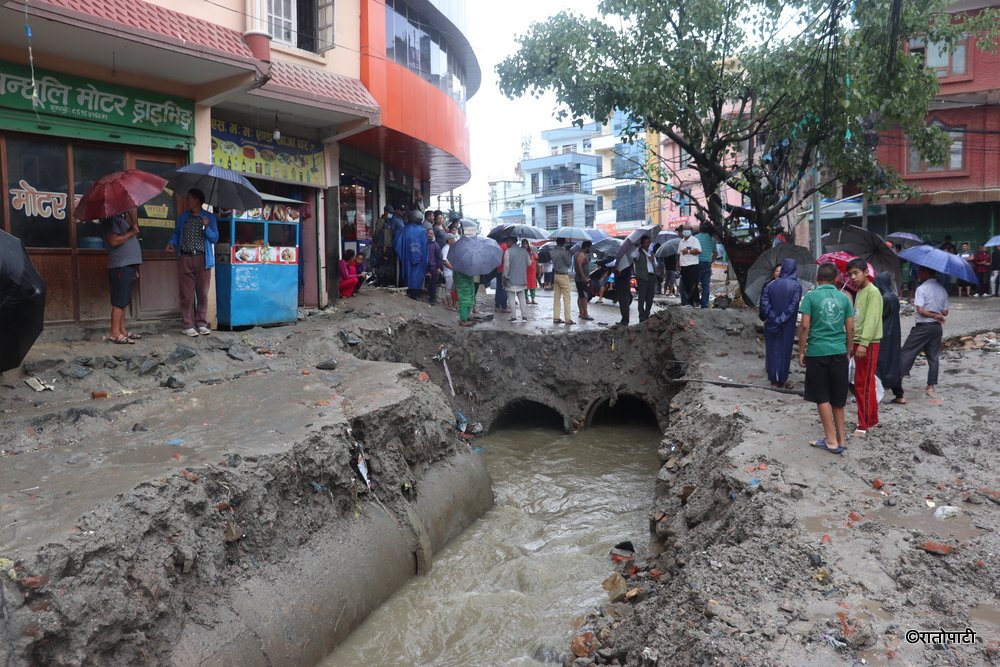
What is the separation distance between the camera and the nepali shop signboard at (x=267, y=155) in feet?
37.5

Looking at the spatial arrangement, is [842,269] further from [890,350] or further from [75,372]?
[75,372]

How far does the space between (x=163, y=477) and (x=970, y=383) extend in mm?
9287

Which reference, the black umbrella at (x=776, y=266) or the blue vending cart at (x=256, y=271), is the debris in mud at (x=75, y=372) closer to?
the blue vending cart at (x=256, y=271)

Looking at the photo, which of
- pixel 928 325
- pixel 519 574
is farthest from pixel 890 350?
pixel 519 574

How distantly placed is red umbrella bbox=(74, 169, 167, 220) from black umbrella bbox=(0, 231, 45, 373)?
2210 mm

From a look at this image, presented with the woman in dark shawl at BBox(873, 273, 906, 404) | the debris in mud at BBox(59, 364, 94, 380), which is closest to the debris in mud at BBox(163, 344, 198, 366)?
the debris in mud at BBox(59, 364, 94, 380)

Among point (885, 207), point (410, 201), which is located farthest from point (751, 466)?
point (885, 207)

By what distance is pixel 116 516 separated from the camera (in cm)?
454

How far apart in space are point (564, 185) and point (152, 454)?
163ft

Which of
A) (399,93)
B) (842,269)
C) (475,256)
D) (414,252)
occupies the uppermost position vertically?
(399,93)

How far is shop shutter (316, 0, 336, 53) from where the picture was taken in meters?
12.7

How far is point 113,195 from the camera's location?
8.27 m

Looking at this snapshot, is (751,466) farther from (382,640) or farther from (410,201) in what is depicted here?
(410,201)

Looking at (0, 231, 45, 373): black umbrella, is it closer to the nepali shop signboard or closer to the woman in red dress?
the nepali shop signboard
